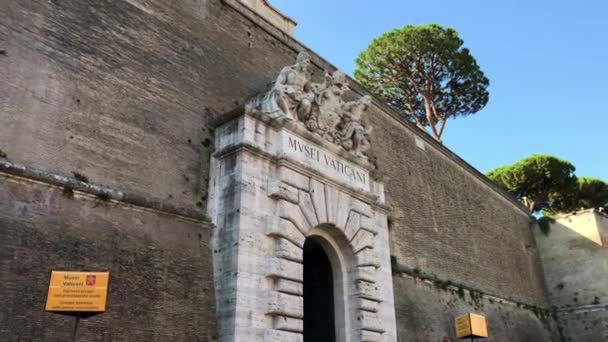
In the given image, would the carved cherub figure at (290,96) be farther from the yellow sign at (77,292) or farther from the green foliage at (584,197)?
the green foliage at (584,197)

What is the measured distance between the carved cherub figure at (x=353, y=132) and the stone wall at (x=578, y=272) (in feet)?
35.4

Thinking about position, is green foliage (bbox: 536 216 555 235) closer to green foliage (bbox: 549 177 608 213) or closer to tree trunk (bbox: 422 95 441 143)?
tree trunk (bbox: 422 95 441 143)

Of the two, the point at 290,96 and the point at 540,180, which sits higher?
the point at 540,180

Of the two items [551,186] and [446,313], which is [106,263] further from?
[551,186]

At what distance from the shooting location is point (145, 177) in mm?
7102

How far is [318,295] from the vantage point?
9.38m

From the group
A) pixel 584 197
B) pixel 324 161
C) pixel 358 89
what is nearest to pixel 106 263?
pixel 324 161

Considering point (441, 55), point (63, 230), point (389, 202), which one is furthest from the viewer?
point (441, 55)

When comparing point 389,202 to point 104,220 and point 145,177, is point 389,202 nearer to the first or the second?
point 145,177

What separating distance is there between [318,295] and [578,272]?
A: 11.5m

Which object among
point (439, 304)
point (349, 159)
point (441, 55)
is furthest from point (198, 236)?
point (441, 55)

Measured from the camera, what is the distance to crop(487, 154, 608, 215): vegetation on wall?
25625 mm

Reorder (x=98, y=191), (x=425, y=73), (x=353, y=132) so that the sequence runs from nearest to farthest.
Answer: (x=98, y=191) → (x=353, y=132) → (x=425, y=73)

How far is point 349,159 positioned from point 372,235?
4.41ft
